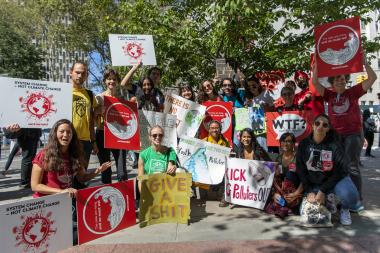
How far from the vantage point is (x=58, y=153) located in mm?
4164

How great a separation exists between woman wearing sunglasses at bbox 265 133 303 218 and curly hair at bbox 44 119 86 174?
256 centimetres

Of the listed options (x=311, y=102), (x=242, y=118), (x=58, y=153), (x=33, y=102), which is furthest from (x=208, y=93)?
(x=58, y=153)

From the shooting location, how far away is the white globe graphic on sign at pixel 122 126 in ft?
17.3

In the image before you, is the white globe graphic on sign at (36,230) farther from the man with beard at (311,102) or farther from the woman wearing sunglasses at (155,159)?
the man with beard at (311,102)

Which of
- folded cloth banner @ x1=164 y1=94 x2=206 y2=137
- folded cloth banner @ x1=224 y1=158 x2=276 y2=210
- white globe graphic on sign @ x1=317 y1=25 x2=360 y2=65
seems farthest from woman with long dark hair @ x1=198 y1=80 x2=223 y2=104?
white globe graphic on sign @ x1=317 y1=25 x2=360 y2=65

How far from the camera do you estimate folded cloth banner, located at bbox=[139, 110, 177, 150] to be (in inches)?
226

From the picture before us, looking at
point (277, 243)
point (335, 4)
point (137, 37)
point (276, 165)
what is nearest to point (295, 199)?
point (276, 165)

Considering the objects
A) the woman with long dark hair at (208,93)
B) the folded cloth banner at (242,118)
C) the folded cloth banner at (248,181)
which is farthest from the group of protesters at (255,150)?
the woman with long dark hair at (208,93)

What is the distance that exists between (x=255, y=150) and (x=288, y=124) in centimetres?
94

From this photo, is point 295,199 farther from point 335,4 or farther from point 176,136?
point 335,4

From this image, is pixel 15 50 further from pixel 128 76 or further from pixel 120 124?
pixel 120 124

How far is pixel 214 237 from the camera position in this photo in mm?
4414

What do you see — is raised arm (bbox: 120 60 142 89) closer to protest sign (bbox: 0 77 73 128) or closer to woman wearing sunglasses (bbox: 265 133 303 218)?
protest sign (bbox: 0 77 73 128)

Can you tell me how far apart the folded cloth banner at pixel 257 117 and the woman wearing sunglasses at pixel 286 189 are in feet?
3.77
